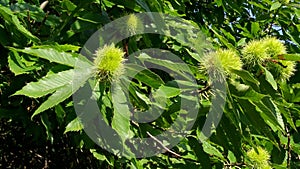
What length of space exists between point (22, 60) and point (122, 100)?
38 cm

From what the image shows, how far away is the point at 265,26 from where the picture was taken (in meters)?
2.35

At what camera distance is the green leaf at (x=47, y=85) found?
0.95m

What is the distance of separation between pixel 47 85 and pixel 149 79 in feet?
0.79

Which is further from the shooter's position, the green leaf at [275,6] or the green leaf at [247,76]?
the green leaf at [275,6]

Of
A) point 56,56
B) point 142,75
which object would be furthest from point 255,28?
point 56,56

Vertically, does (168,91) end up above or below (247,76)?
below

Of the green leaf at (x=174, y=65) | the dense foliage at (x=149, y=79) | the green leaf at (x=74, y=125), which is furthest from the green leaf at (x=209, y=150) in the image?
the green leaf at (x=74, y=125)

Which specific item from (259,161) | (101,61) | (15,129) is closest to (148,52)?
(101,61)

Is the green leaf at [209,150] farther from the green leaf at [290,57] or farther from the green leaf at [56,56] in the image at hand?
the green leaf at [56,56]

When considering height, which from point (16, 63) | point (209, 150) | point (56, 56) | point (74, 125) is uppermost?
point (56, 56)

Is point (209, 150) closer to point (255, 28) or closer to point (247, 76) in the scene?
point (247, 76)

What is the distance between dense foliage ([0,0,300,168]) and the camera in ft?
3.36

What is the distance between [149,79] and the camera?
105 cm

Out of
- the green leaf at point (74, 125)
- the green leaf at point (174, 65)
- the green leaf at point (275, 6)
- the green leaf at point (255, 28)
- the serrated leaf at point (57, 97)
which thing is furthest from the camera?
the green leaf at point (255, 28)
